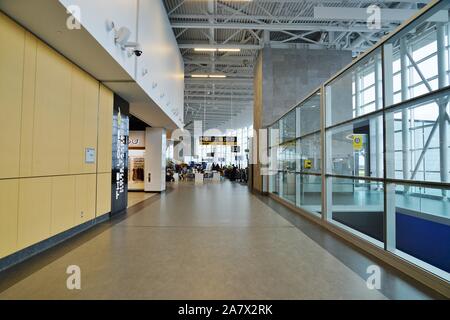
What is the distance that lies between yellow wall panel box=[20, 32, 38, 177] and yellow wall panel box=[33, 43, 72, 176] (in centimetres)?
8

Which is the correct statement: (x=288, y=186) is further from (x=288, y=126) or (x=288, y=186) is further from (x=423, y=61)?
(x=423, y=61)

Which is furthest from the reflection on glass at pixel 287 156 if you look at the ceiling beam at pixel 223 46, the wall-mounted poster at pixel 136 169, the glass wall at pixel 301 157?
the wall-mounted poster at pixel 136 169

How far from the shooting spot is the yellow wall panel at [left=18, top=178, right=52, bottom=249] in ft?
10.2

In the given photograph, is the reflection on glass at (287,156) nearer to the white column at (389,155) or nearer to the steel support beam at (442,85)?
the steel support beam at (442,85)

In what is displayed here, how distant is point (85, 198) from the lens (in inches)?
183

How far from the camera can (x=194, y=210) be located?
650cm

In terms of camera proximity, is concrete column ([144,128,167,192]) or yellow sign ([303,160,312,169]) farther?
concrete column ([144,128,167,192])

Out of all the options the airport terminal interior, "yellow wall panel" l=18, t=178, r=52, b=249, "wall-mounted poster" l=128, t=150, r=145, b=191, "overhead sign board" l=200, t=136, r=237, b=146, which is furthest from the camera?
"overhead sign board" l=200, t=136, r=237, b=146

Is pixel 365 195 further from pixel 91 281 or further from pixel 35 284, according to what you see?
pixel 35 284

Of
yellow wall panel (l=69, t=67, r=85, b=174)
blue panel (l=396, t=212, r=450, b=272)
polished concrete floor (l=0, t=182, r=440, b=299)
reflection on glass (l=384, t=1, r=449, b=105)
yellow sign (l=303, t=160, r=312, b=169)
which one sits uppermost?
reflection on glass (l=384, t=1, r=449, b=105)

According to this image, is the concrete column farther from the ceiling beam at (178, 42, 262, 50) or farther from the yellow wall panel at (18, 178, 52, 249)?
the yellow wall panel at (18, 178, 52, 249)

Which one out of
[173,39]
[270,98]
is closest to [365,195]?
[270,98]

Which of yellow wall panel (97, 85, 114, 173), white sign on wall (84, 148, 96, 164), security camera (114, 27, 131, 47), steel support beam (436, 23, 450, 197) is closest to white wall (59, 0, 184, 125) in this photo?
security camera (114, 27, 131, 47)

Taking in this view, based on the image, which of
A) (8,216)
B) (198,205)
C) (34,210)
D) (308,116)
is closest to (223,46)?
(308,116)
